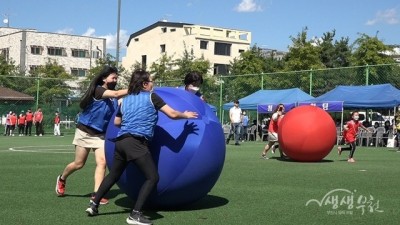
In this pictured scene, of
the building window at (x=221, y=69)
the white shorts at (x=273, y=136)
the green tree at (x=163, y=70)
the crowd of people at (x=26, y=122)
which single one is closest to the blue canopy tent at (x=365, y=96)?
the white shorts at (x=273, y=136)

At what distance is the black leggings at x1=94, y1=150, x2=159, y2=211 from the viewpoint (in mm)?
6988

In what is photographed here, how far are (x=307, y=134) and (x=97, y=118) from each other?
26.5ft

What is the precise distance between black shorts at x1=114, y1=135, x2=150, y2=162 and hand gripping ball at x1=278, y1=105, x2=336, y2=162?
9.18 metres

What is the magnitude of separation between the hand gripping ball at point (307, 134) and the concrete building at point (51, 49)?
72.9 metres

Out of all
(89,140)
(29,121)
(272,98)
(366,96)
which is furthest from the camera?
(29,121)

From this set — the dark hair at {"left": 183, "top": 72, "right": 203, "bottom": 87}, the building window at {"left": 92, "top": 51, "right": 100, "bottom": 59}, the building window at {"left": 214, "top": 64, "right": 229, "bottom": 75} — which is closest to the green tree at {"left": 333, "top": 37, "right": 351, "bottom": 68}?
the building window at {"left": 214, "top": 64, "right": 229, "bottom": 75}

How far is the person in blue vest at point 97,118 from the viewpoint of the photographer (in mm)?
8602

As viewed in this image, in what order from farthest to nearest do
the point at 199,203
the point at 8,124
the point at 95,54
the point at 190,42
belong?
the point at 95,54 < the point at 190,42 < the point at 8,124 < the point at 199,203

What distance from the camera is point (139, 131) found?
702 cm

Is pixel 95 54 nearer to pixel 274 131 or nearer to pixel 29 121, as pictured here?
pixel 29 121

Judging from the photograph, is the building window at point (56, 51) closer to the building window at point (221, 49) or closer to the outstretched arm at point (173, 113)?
the building window at point (221, 49)

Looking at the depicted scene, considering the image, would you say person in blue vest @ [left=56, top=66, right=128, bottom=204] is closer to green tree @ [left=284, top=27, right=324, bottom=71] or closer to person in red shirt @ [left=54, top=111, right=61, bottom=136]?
person in red shirt @ [left=54, top=111, right=61, bottom=136]

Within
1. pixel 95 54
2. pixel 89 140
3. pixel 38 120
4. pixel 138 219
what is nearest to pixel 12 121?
pixel 38 120

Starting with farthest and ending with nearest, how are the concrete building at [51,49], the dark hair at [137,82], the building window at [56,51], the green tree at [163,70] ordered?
the building window at [56,51] → the concrete building at [51,49] → the green tree at [163,70] → the dark hair at [137,82]
